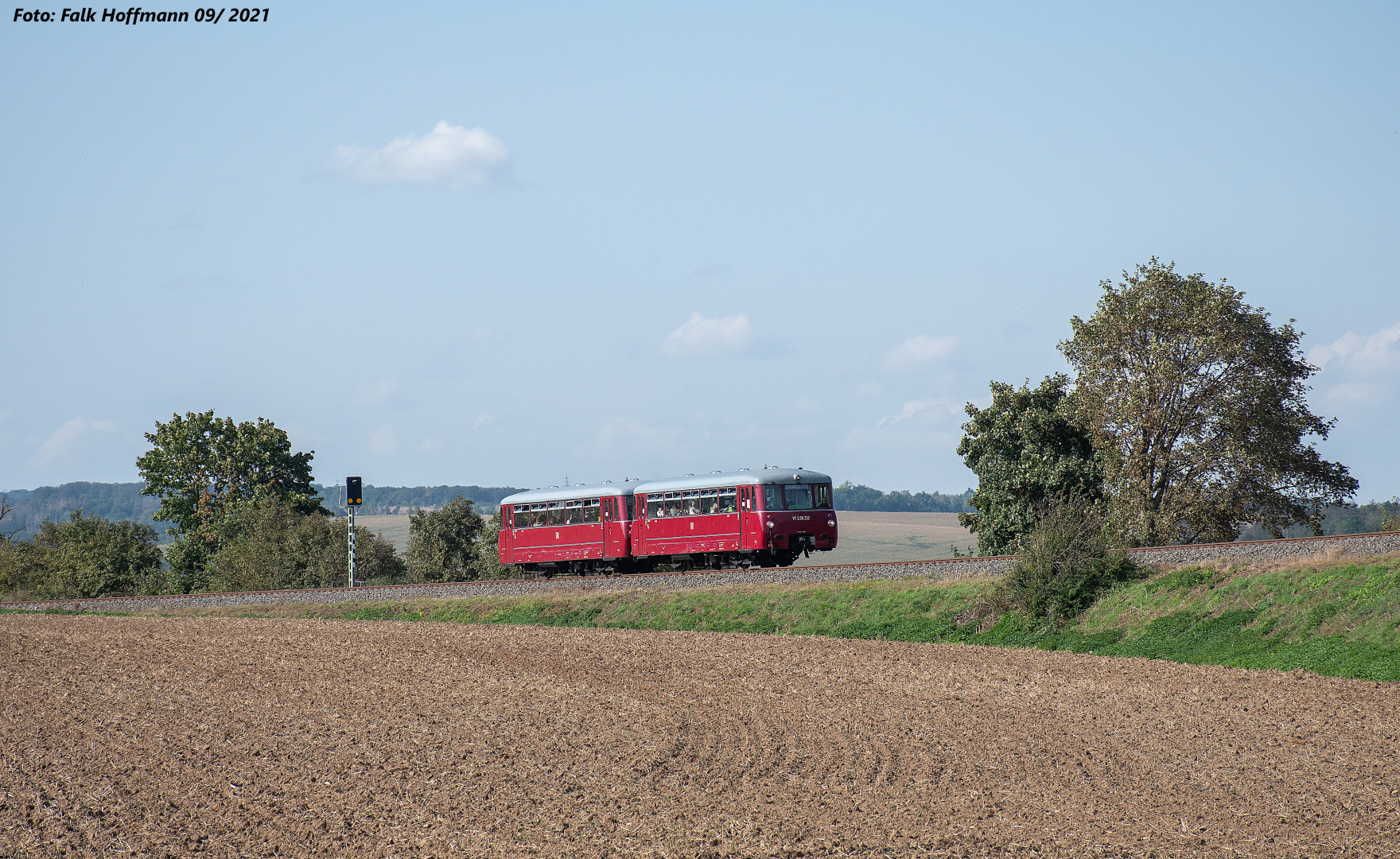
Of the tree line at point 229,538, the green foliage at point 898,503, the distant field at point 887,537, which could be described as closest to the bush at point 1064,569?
the tree line at point 229,538

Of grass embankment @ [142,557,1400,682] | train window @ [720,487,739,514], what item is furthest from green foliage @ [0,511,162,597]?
train window @ [720,487,739,514]

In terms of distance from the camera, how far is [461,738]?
15.2 meters

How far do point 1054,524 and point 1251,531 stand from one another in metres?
102

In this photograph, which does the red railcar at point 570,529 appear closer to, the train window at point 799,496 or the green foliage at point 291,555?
the train window at point 799,496

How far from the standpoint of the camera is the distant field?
89.9 metres

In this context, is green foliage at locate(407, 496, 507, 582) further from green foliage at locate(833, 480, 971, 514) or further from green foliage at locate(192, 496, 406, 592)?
green foliage at locate(833, 480, 971, 514)

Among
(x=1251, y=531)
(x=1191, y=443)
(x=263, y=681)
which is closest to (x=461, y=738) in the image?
(x=263, y=681)

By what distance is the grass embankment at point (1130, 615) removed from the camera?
1966 centimetres

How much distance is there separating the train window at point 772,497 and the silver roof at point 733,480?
215 mm

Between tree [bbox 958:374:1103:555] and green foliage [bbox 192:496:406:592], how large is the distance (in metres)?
29.3

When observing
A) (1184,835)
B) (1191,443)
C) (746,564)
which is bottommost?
(1184,835)

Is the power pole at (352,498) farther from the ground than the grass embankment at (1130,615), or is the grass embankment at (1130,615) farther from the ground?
the power pole at (352,498)

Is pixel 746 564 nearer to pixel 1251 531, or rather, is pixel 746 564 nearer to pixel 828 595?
pixel 828 595

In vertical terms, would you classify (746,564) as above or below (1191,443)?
below
